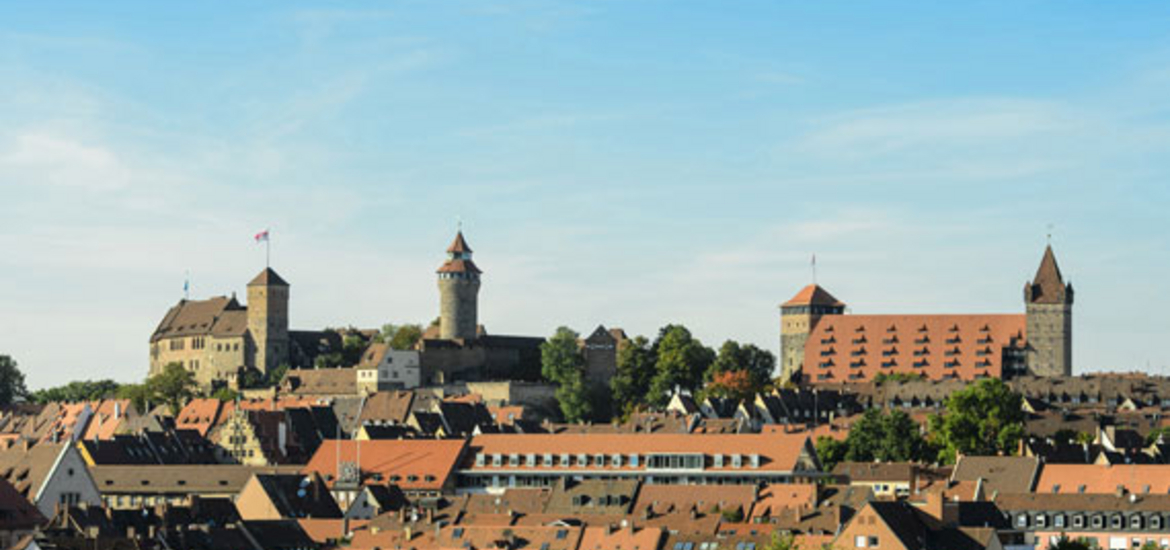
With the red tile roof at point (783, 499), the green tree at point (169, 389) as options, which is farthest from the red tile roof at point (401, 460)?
the green tree at point (169, 389)

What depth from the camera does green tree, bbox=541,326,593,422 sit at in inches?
7377

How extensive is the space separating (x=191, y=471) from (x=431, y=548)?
34.0 m

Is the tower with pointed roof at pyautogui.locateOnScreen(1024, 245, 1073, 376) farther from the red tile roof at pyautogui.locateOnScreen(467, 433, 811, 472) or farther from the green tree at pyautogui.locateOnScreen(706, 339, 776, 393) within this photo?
the red tile roof at pyautogui.locateOnScreen(467, 433, 811, 472)

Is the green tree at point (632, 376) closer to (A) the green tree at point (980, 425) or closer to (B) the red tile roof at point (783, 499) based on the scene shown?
(A) the green tree at point (980, 425)

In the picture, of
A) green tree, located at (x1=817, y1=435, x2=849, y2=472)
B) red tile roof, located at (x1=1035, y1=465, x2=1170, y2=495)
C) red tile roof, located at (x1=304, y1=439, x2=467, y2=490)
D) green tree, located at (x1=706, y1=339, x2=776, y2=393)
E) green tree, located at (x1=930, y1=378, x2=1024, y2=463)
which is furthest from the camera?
green tree, located at (x1=706, y1=339, x2=776, y2=393)

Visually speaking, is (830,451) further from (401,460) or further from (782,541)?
(782,541)

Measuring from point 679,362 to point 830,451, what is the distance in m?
50.2

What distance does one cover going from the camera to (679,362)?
621ft

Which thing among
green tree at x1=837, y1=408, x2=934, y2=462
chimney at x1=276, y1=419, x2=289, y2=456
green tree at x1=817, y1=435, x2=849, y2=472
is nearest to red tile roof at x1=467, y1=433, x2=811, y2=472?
green tree at x1=817, y1=435, x2=849, y2=472

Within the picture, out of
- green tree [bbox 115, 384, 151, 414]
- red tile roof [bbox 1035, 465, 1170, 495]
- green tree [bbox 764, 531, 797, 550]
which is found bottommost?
green tree [bbox 764, 531, 797, 550]

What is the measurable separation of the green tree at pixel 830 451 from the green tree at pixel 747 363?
1578 inches

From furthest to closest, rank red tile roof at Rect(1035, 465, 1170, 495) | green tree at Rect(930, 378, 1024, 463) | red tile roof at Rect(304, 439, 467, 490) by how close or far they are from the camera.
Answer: green tree at Rect(930, 378, 1024, 463), red tile roof at Rect(304, 439, 467, 490), red tile roof at Rect(1035, 465, 1170, 495)

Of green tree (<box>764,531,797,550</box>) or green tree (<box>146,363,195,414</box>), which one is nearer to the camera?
green tree (<box>764,531,797,550</box>)

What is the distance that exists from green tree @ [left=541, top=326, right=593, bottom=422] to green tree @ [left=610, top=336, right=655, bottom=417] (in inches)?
93.1
